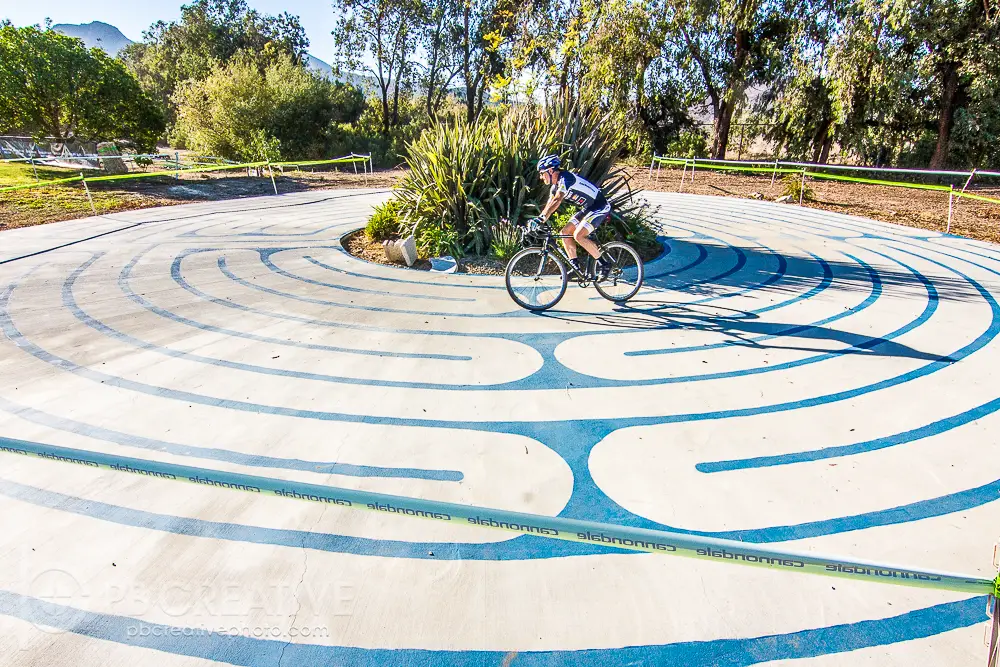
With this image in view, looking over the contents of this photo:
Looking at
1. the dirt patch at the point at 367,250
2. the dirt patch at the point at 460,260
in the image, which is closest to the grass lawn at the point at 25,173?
the dirt patch at the point at 367,250

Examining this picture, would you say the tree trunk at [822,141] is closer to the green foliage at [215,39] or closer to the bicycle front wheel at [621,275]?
the bicycle front wheel at [621,275]

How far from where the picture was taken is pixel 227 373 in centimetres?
460

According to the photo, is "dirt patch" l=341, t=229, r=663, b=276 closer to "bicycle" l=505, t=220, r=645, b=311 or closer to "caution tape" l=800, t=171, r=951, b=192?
"bicycle" l=505, t=220, r=645, b=311

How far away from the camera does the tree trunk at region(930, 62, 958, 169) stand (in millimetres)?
16719

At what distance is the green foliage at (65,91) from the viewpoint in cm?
1664

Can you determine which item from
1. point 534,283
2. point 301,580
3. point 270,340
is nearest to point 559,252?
point 534,283

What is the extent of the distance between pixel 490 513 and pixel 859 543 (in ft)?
6.59

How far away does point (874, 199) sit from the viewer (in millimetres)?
14469

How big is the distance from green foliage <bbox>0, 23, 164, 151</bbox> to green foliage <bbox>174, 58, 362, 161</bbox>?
4.39 metres

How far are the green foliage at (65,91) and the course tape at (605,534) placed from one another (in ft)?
68.9

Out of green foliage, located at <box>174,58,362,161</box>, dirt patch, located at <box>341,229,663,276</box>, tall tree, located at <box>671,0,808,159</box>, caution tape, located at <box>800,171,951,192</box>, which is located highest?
tall tree, located at <box>671,0,808,159</box>

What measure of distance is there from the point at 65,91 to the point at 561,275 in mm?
19721

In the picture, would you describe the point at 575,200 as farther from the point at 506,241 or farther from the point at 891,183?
the point at 891,183

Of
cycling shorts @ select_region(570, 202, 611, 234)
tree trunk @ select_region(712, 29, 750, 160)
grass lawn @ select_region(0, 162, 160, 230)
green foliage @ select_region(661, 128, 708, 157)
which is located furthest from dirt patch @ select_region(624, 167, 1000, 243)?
grass lawn @ select_region(0, 162, 160, 230)
